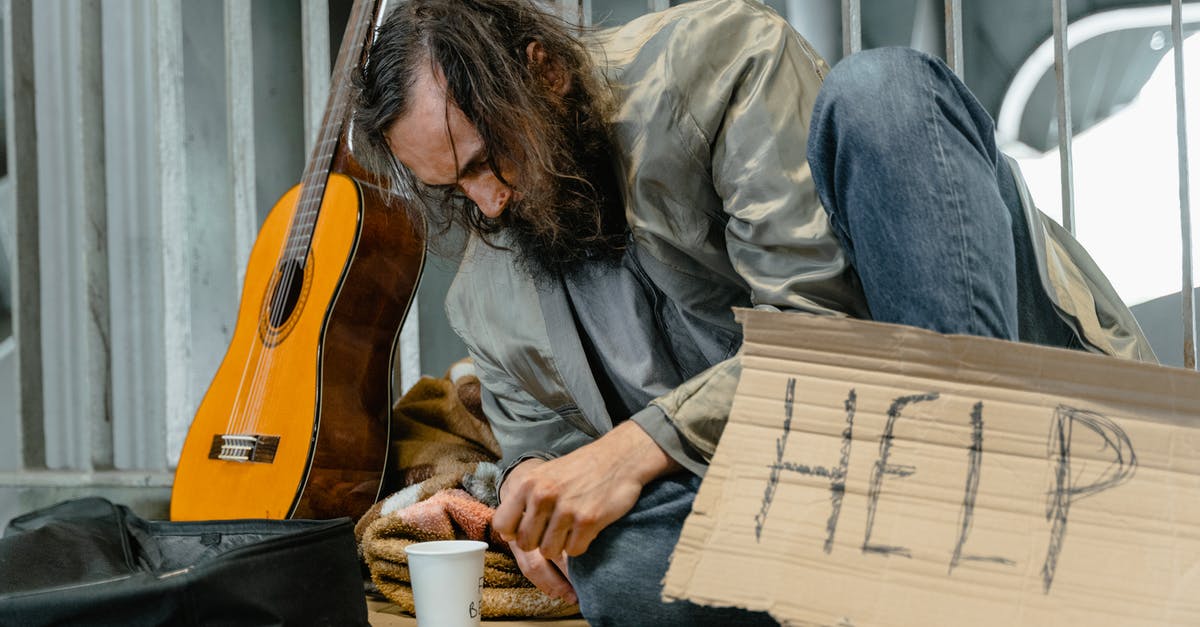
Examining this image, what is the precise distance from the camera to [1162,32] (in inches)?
56.7

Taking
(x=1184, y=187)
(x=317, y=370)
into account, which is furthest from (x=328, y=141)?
(x=1184, y=187)

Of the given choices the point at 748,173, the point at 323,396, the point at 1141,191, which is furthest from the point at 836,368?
the point at 1141,191

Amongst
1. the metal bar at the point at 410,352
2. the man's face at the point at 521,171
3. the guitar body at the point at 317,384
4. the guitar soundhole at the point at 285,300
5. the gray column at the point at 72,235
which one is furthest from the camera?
the gray column at the point at 72,235

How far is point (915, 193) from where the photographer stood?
0.78 metres

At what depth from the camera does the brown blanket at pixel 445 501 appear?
1.19 metres

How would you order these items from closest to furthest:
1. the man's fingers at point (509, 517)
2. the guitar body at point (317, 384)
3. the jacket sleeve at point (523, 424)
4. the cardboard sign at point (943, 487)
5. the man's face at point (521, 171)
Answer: the cardboard sign at point (943, 487), the man's fingers at point (509, 517), the man's face at point (521, 171), the jacket sleeve at point (523, 424), the guitar body at point (317, 384)

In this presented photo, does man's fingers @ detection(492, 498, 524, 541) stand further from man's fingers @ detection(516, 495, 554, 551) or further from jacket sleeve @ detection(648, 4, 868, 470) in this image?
jacket sleeve @ detection(648, 4, 868, 470)

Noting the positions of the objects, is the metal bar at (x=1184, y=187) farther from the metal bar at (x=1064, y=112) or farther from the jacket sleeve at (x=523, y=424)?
the jacket sleeve at (x=523, y=424)

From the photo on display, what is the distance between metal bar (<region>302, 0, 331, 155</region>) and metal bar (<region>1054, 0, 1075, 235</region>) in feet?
4.00

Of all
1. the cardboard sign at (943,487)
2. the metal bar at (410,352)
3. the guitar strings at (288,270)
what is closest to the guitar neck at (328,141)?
the guitar strings at (288,270)

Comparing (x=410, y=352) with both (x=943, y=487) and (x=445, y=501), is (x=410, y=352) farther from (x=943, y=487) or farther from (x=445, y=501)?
(x=943, y=487)

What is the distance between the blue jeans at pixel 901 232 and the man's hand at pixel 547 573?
0.08 m

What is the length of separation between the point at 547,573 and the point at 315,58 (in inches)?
49.8

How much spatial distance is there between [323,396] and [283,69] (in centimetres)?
91
